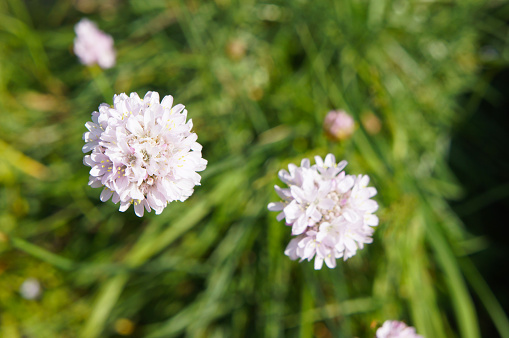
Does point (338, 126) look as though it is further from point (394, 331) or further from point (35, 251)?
point (35, 251)

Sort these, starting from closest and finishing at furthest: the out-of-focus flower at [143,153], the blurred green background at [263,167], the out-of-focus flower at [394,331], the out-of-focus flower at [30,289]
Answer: the out-of-focus flower at [143,153]
the out-of-focus flower at [394,331]
the blurred green background at [263,167]
the out-of-focus flower at [30,289]

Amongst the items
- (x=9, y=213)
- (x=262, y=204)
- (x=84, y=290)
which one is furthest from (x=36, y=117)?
(x=262, y=204)

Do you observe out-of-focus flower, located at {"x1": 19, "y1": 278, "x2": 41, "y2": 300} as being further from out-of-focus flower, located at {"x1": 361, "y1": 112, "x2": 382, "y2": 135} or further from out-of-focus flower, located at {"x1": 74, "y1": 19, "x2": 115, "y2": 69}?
out-of-focus flower, located at {"x1": 361, "y1": 112, "x2": 382, "y2": 135}

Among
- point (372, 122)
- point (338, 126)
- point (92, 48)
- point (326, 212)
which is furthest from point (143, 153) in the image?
point (372, 122)

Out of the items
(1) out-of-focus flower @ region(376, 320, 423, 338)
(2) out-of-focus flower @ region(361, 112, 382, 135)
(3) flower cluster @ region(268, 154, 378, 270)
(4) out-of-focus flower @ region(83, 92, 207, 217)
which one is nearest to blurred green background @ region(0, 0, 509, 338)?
(2) out-of-focus flower @ region(361, 112, 382, 135)

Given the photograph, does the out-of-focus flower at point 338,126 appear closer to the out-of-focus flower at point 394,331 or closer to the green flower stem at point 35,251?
the out-of-focus flower at point 394,331

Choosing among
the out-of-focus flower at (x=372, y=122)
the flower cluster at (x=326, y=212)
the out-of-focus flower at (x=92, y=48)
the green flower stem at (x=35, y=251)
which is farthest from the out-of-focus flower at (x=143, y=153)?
the out-of-focus flower at (x=372, y=122)

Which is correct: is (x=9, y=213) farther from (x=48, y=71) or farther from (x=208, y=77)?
(x=208, y=77)
